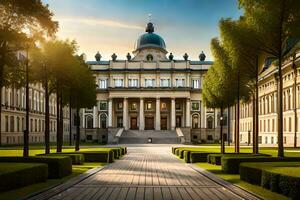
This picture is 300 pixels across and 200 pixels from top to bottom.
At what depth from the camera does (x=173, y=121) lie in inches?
4380

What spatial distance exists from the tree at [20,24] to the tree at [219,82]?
1881cm

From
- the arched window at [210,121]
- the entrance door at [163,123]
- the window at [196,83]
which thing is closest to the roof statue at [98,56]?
the entrance door at [163,123]

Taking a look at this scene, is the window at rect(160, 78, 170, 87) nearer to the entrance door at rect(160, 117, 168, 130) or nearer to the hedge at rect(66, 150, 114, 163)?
the entrance door at rect(160, 117, 168, 130)

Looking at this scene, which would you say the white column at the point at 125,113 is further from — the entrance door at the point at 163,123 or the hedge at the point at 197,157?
the hedge at the point at 197,157

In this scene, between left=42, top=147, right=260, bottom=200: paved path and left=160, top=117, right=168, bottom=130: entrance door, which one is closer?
left=42, top=147, right=260, bottom=200: paved path

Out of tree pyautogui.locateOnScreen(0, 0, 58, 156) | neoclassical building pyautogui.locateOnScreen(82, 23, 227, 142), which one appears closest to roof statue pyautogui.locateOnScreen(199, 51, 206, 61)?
neoclassical building pyautogui.locateOnScreen(82, 23, 227, 142)

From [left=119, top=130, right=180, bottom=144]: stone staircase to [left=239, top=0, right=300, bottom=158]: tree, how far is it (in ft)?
216

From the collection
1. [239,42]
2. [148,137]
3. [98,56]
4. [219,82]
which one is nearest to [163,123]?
[148,137]

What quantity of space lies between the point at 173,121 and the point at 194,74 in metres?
14.1

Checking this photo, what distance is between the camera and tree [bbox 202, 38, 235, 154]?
42.2m

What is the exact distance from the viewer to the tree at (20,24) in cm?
2305

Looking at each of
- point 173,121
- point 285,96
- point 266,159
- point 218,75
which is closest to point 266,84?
point 285,96

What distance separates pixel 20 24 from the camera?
960 inches

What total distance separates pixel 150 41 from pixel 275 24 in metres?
94.5
